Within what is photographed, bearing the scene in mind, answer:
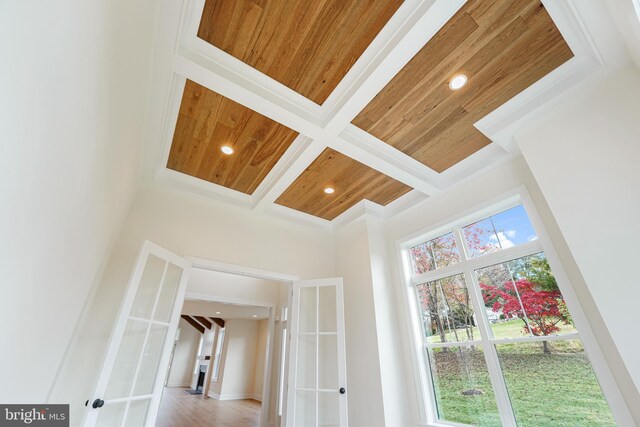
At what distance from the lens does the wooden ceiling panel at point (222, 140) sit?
218 cm

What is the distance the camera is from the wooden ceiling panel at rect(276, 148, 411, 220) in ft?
9.43

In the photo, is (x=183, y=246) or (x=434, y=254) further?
(x=434, y=254)

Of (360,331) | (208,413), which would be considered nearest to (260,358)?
(208,413)

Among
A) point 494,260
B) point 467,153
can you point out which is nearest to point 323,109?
point 467,153

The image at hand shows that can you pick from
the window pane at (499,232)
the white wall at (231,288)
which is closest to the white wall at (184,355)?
the white wall at (231,288)

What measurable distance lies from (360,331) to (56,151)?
3.16 metres

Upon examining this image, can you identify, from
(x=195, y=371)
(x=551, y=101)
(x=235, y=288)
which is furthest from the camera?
(x=195, y=371)

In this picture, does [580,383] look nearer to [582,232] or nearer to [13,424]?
[582,232]

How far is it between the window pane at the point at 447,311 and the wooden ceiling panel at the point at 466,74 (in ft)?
4.87

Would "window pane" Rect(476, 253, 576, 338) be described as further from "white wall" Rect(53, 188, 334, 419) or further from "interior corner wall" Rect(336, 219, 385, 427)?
"white wall" Rect(53, 188, 334, 419)

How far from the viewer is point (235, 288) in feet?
18.7

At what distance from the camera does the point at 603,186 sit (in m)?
1.84

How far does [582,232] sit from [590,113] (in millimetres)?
891

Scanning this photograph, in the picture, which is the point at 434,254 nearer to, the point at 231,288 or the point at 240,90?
the point at 240,90
